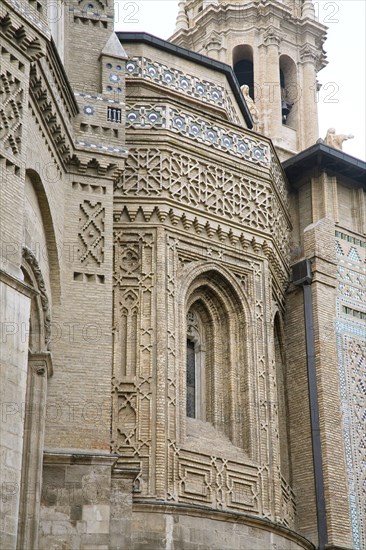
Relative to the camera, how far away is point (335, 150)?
2292 cm

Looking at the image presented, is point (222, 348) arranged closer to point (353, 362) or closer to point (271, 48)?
point (353, 362)

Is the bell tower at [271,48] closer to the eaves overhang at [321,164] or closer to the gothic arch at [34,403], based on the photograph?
the eaves overhang at [321,164]

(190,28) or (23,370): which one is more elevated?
(190,28)

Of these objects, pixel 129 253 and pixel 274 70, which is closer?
pixel 129 253

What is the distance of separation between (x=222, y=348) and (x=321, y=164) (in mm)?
5302

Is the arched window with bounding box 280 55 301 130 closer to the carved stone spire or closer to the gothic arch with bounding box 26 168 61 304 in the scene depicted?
the carved stone spire

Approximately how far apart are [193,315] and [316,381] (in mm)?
2762

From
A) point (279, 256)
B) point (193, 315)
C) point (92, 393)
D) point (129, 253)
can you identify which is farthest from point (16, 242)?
point (279, 256)

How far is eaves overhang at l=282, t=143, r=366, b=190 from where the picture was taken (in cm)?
2288

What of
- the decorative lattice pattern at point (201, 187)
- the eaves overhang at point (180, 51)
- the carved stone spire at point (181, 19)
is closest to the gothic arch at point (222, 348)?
the decorative lattice pattern at point (201, 187)

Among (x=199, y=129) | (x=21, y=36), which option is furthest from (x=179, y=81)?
(x=21, y=36)

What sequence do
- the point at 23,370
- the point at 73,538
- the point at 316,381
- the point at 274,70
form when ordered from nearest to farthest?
1. the point at 23,370
2. the point at 73,538
3. the point at 316,381
4. the point at 274,70

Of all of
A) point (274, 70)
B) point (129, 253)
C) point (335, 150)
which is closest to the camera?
point (129, 253)

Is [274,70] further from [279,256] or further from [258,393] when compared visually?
[258,393]
